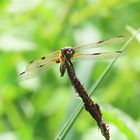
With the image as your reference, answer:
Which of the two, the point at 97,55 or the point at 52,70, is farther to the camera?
the point at 52,70

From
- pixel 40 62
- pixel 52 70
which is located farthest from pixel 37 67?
pixel 52 70

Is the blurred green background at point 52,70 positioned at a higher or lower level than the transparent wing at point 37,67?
higher

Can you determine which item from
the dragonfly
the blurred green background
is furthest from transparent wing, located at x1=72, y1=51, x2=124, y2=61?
the blurred green background

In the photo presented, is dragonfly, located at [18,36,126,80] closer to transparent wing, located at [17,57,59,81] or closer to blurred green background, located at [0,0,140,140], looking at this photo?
transparent wing, located at [17,57,59,81]

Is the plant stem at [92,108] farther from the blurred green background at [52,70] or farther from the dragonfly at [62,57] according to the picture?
the blurred green background at [52,70]

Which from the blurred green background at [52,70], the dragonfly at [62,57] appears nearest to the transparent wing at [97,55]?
the dragonfly at [62,57]

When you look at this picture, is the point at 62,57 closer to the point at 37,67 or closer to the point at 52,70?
the point at 37,67

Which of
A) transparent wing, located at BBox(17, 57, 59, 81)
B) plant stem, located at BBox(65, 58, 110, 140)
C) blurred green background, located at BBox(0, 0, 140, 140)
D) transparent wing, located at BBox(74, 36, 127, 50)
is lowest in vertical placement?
plant stem, located at BBox(65, 58, 110, 140)

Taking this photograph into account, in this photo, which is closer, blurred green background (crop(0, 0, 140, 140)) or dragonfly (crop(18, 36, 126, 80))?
dragonfly (crop(18, 36, 126, 80))

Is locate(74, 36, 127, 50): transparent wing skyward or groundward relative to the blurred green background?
groundward

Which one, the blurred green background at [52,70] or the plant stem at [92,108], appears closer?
the plant stem at [92,108]
